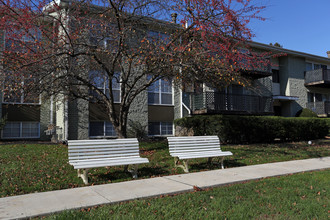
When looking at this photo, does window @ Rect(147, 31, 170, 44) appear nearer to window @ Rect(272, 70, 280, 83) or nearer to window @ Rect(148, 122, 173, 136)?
window @ Rect(148, 122, 173, 136)

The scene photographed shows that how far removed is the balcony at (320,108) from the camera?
933 inches

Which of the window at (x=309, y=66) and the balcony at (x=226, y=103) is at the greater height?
the window at (x=309, y=66)

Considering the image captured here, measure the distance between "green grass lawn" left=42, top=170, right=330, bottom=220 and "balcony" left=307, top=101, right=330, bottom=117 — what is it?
20.3 metres

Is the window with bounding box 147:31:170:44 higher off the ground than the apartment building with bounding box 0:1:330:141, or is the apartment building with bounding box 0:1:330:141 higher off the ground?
the window with bounding box 147:31:170:44

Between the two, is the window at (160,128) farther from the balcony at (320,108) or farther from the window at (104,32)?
the balcony at (320,108)

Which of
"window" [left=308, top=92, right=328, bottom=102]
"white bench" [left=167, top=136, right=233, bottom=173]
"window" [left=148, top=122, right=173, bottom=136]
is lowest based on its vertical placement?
"white bench" [left=167, top=136, right=233, bottom=173]

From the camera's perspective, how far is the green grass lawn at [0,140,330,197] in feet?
20.2

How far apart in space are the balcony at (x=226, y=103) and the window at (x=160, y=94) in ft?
3.59

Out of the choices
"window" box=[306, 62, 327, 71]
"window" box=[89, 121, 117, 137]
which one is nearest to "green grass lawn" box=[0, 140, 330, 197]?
"window" box=[89, 121, 117, 137]

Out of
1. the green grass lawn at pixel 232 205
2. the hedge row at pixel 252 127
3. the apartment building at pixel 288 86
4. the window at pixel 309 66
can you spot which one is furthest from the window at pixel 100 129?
the window at pixel 309 66

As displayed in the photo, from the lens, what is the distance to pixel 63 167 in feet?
24.8

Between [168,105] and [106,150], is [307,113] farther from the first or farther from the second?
[106,150]

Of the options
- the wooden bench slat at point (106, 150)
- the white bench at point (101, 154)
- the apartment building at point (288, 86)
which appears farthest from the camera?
the apartment building at point (288, 86)

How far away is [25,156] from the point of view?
893cm
